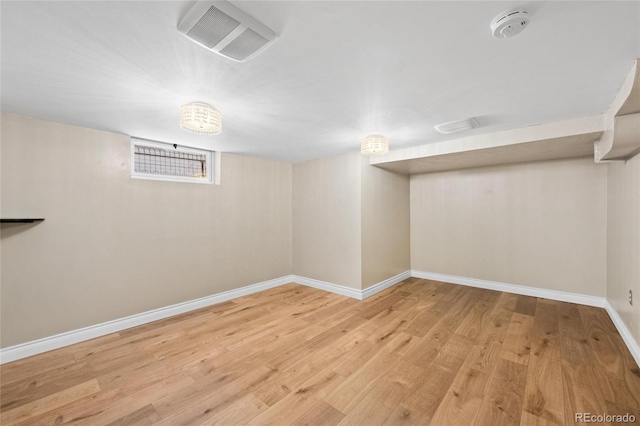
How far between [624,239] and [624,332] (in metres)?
0.93

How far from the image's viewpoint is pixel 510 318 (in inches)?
117

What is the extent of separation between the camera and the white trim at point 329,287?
3.79 metres

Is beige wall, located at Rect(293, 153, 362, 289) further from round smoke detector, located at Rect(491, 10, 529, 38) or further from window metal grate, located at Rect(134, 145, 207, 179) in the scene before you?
round smoke detector, located at Rect(491, 10, 529, 38)

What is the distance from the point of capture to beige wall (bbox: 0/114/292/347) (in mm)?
2320

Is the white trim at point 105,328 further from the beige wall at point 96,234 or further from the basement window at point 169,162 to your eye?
the basement window at point 169,162

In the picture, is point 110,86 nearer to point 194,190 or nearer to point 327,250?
point 194,190

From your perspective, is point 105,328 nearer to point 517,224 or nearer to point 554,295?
point 517,224

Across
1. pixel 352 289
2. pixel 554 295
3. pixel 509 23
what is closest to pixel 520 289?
pixel 554 295

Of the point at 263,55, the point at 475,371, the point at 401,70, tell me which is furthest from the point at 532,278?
the point at 263,55

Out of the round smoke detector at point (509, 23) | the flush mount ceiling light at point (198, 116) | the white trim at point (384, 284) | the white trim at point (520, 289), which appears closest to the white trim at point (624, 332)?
the white trim at point (520, 289)

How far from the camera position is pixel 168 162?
11.1 ft

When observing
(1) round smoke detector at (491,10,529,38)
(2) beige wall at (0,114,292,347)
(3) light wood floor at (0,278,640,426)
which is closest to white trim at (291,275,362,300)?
(3) light wood floor at (0,278,640,426)

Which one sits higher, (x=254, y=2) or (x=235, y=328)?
(x=254, y=2)

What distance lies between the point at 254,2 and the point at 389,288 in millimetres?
4158
